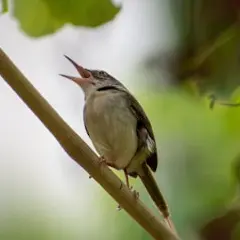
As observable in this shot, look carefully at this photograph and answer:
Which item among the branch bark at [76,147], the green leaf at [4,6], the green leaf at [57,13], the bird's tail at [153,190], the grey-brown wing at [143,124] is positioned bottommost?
the bird's tail at [153,190]

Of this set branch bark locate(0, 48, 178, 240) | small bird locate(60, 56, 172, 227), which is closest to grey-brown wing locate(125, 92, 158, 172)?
small bird locate(60, 56, 172, 227)

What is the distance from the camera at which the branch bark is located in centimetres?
43

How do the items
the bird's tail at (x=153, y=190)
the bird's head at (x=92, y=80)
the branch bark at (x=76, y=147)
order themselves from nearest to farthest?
the branch bark at (x=76, y=147) < the bird's tail at (x=153, y=190) < the bird's head at (x=92, y=80)

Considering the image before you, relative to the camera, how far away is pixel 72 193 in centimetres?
73

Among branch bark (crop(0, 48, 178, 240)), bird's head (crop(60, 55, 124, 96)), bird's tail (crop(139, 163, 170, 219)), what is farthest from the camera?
bird's head (crop(60, 55, 124, 96))

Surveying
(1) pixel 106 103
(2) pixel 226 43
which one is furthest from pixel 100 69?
(2) pixel 226 43

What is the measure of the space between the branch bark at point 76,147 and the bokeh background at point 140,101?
5cm

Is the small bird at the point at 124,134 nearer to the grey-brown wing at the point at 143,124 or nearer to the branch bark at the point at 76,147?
the grey-brown wing at the point at 143,124

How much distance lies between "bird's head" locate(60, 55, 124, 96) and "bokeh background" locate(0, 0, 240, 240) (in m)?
0.01

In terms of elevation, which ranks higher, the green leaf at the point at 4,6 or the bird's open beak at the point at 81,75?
the green leaf at the point at 4,6

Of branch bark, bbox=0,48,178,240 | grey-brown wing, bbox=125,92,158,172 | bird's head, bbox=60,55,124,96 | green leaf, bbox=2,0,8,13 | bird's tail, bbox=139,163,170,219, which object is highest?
green leaf, bbox=2,0,8,13

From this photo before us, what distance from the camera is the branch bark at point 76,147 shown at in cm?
43

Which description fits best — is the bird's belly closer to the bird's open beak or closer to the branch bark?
the bird's open beak

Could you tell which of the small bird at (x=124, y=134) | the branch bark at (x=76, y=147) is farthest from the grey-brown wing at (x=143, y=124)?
the branch bark at (x=76, y=147)
